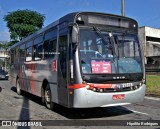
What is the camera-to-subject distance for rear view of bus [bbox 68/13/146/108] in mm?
7812

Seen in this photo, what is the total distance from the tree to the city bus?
140 ft

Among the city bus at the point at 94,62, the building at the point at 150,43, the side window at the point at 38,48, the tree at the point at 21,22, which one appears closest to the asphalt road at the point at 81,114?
the city bus at the point at 94,62

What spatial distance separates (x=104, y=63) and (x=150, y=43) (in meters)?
41.1

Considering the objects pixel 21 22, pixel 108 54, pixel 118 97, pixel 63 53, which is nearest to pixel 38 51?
pixel 63 53

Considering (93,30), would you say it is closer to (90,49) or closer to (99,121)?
(90,49)

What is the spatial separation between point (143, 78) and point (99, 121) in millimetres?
1969

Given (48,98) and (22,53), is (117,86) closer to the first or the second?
(48,98)

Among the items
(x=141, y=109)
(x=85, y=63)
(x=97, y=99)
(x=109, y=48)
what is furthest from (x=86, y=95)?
(x=141, y=109)

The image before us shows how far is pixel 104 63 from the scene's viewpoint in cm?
813

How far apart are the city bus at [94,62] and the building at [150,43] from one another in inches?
1394

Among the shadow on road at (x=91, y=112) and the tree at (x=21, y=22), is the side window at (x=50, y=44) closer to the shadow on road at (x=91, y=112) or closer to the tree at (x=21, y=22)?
the shadow on road at (x=91, y=112)

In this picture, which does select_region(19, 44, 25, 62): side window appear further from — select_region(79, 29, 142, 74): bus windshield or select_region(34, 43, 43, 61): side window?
select_region(79, 29, 142, 74): bus windshield

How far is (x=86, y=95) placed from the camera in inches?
305

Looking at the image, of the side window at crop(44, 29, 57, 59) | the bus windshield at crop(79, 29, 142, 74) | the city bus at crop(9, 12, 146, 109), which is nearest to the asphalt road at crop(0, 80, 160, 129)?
the city bus at crop(9, 12, 146, 109)
